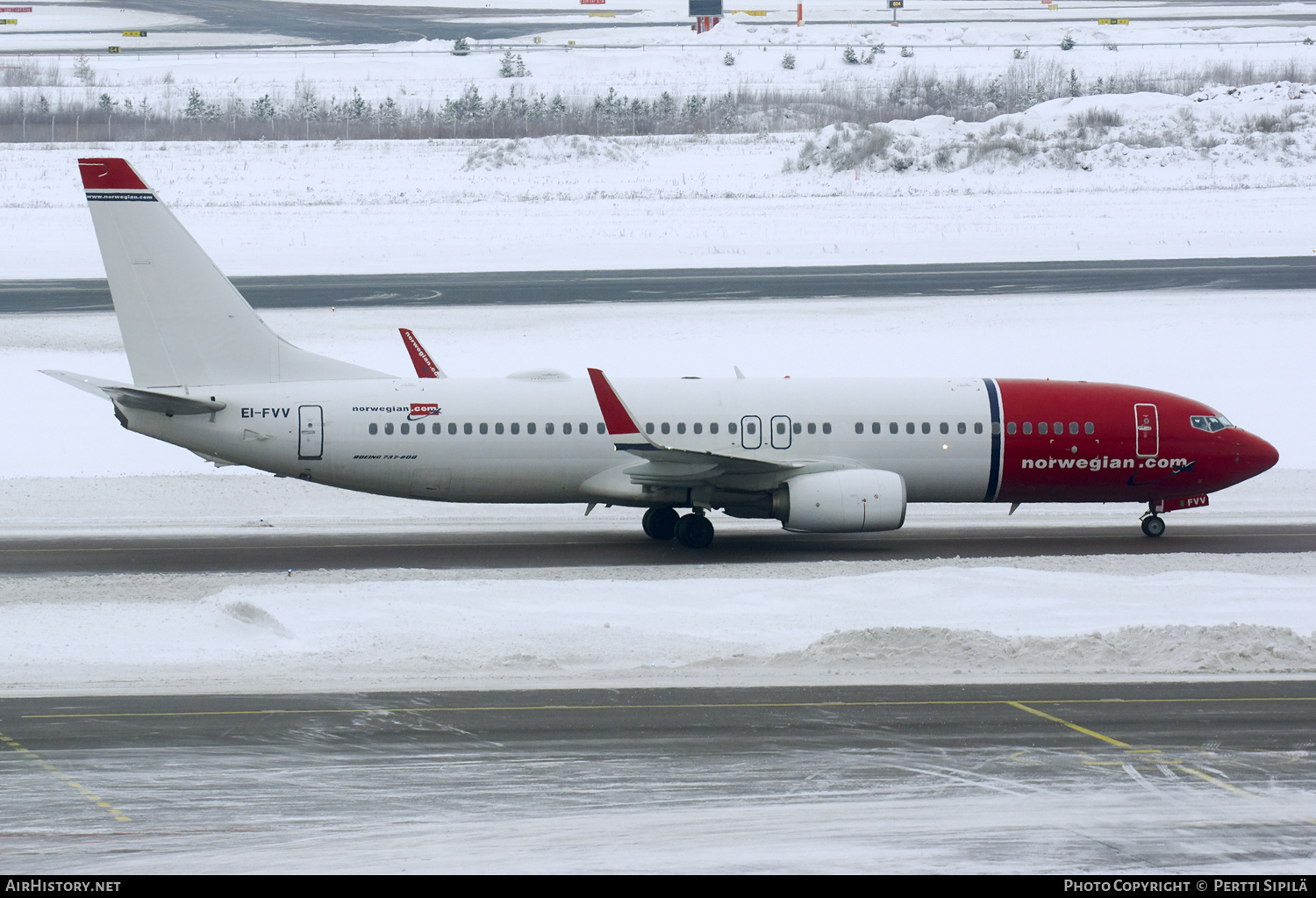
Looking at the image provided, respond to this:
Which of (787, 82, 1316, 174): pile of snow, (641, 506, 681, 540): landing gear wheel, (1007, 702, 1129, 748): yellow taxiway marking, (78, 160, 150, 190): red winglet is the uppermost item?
(787, 82, 1316, 174): pile of snow

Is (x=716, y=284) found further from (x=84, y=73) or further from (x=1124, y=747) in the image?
(x=84, y=73)

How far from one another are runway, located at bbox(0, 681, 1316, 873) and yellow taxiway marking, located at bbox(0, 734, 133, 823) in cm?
3

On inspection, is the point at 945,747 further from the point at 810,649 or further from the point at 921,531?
the point at 921,531

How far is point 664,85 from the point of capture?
13012 cm

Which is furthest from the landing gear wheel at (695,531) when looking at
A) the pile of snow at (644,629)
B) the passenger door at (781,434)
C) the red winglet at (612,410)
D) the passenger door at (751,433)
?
the pile of snow at (644,629)

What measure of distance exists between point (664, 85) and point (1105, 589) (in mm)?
109059

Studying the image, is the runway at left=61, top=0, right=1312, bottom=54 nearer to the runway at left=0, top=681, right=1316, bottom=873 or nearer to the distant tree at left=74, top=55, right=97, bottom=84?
the distant tree at left=74, top=55, right=97, bottom=84

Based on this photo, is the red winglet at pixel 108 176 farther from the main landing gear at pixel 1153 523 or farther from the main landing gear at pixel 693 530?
the main landing gear at pixel 1153 523

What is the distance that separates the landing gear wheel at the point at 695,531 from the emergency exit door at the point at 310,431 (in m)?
7.75

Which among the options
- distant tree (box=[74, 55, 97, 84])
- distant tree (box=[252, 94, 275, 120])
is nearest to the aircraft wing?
distant tree (box=[252, 94, 275, 120])

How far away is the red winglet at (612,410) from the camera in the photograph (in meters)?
31.0

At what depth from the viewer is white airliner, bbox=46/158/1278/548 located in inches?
1246

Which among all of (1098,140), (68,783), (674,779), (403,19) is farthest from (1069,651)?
(403,19)
